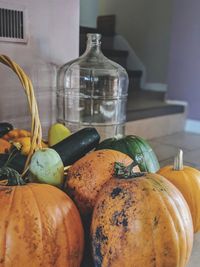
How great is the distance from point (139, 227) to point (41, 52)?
76cm

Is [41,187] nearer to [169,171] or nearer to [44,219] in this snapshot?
[44,219]

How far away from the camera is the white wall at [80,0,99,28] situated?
3412 millimetres

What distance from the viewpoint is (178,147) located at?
1858mm

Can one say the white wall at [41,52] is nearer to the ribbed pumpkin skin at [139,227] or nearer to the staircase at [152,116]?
the ribbed pumpkin skin at [139,227]

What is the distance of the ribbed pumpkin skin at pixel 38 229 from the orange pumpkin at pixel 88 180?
0.11 ft

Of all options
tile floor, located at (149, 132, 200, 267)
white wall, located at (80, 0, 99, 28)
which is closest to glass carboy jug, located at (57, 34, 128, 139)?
tile floor, located at (149, 132, 200, 267)

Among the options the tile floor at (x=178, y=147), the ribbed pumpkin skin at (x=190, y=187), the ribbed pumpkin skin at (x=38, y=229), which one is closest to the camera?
the ribbed pumpkin skin at (x=38, y=229)

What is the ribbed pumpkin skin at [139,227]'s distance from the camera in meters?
0.32

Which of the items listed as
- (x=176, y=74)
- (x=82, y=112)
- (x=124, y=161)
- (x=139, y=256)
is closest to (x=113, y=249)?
(x=139, y=256)

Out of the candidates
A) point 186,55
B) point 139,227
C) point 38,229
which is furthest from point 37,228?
point 186,55

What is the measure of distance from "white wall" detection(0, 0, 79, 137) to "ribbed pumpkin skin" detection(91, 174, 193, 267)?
0.65 meters

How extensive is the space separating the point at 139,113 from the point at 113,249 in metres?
1.78

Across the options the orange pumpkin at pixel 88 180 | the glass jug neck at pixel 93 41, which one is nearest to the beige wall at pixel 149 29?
the glass jug neck at pixel 93 41

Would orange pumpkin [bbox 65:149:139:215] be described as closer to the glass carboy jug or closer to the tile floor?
the glass carboy jug
